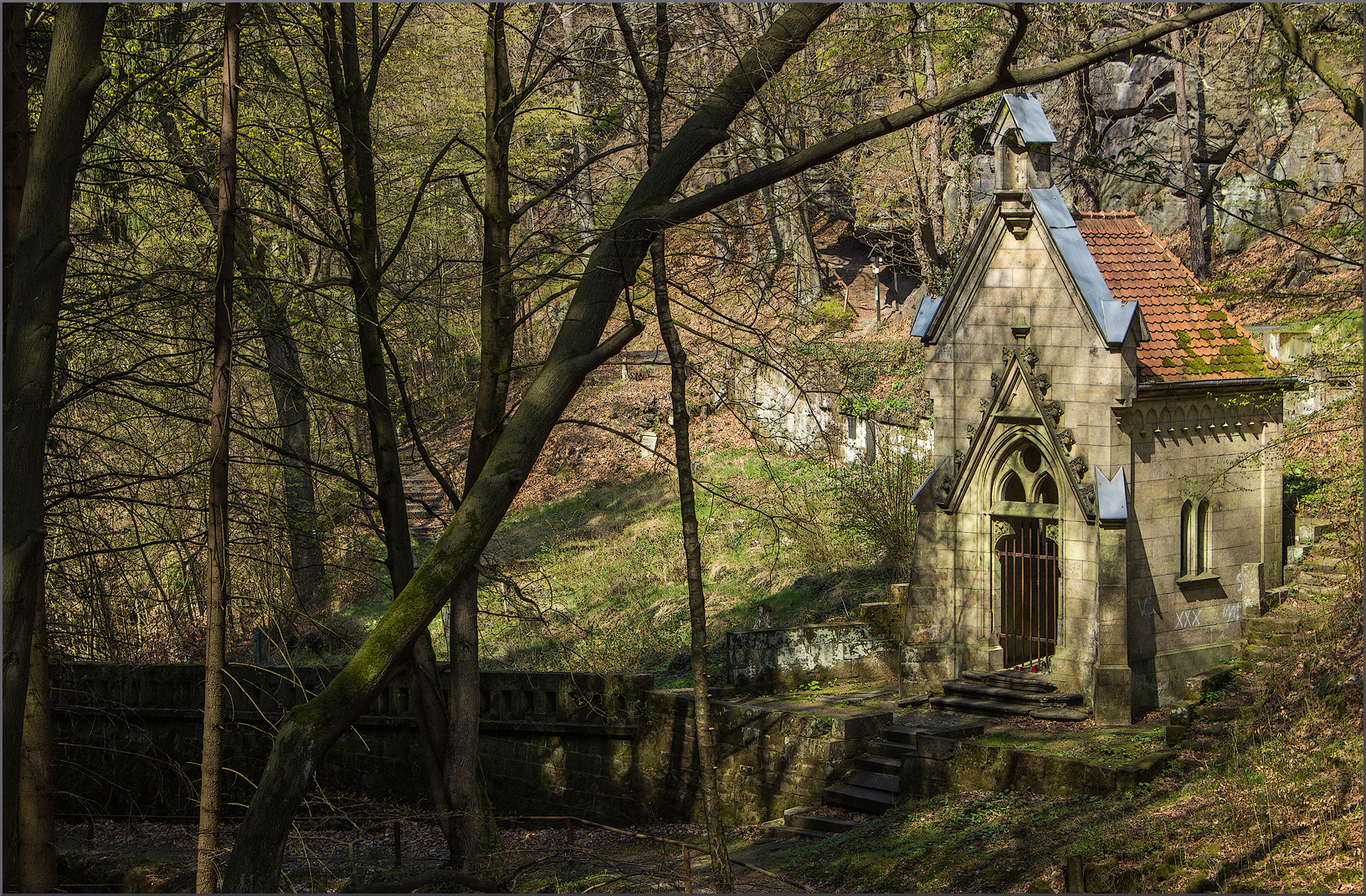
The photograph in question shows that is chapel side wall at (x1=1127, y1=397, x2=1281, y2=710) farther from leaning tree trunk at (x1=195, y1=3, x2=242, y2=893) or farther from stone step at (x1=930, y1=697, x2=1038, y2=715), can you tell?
leaning tree trunk at (x1=195, y1=3, x2=242, y2=893)

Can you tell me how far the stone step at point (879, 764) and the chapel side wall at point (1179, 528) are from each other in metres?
3.19

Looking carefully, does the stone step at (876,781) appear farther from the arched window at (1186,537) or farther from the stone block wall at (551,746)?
the arched window at (1186,537)

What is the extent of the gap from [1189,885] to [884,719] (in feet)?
20.5

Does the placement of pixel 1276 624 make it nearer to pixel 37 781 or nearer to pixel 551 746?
pixel 551 746

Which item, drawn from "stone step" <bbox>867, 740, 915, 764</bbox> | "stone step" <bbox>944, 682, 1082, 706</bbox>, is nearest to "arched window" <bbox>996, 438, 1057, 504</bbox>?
"stone step" <bbox>944, 682, 1082, 706</bbox>

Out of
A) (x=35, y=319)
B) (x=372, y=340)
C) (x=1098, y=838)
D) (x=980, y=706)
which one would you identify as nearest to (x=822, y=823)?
(x=980, y=706)

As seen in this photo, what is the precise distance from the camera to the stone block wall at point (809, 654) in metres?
16.9

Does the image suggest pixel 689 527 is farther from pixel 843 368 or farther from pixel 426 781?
pixel 426 781

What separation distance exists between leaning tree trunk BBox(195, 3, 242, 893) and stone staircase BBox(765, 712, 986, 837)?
7.58 meters

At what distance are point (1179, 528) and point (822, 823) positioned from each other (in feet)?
19.9

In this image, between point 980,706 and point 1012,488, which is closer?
point 980,706

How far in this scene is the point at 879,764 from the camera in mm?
14000

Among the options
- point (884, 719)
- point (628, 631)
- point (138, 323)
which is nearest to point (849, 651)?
point (884, 719)

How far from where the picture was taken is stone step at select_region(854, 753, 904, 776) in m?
13.9
